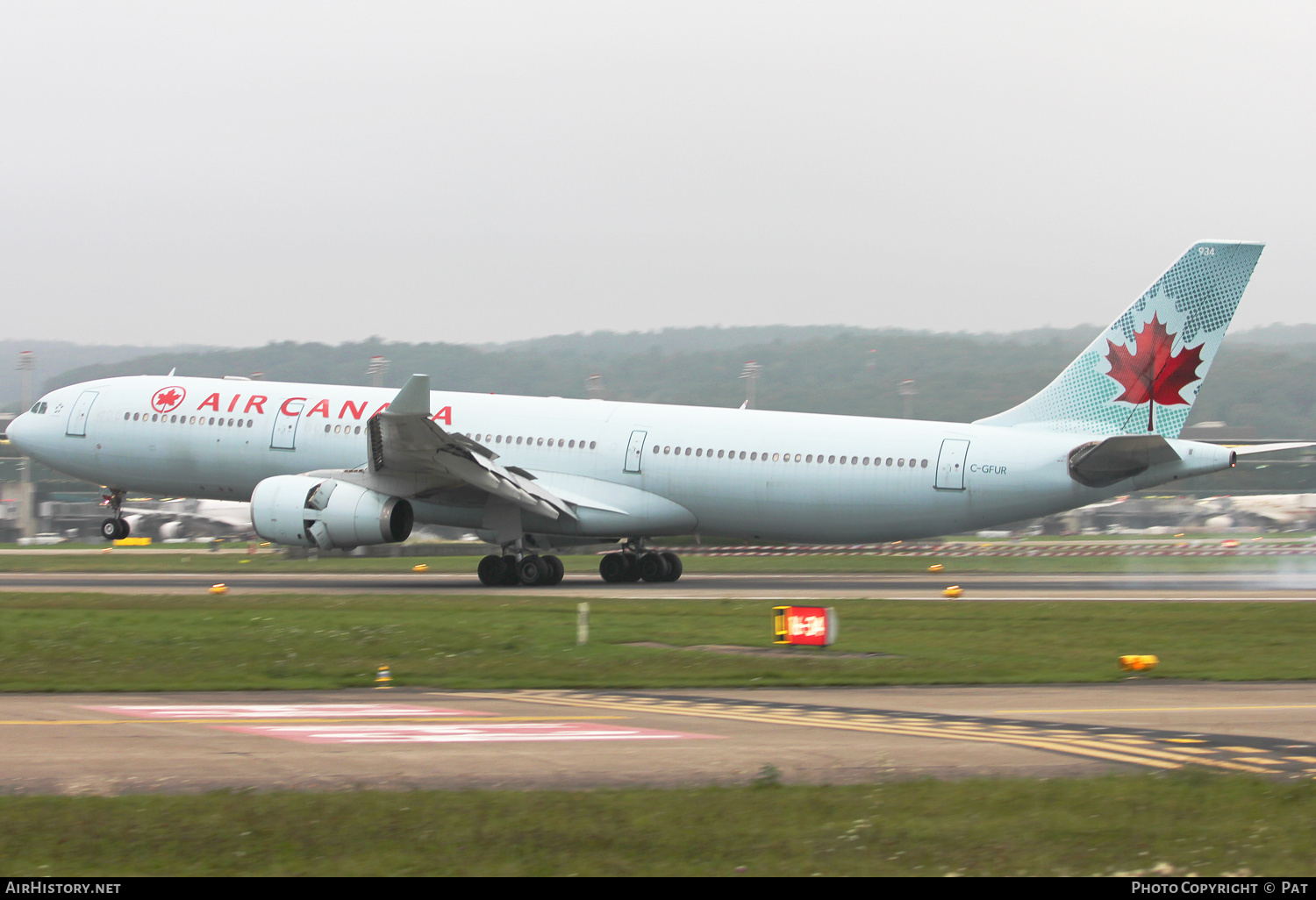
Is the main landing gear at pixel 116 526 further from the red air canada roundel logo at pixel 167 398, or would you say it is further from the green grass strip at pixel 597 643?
the green grass strip at pixel 597 643

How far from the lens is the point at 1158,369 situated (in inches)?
1238

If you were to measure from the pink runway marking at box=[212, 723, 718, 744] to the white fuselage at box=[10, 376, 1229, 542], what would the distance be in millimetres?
19493

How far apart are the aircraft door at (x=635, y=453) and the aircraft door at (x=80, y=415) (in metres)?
15.9

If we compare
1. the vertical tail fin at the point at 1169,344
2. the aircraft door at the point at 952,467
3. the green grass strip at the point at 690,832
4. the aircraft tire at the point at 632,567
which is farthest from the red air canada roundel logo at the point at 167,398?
the green grass strip at the point at 690,832

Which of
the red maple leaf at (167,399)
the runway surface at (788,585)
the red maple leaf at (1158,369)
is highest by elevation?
the red maple leaf at (1158,369)

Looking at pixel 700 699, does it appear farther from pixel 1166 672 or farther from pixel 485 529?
pixel 485 529

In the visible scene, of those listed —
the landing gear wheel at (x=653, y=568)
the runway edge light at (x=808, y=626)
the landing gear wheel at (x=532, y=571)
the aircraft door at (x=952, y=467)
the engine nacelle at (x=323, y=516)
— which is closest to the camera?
the runway edge light at (x=808, y=626)

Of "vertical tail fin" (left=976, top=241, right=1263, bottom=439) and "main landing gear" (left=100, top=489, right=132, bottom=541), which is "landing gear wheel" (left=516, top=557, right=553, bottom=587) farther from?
"vertical tail fin" (left=976, top=241, right=1263, bottom=439)

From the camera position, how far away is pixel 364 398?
35.3m

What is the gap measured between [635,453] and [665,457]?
810 millimetres

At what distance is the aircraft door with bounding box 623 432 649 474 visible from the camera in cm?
3388

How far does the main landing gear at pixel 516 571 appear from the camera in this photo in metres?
33.3

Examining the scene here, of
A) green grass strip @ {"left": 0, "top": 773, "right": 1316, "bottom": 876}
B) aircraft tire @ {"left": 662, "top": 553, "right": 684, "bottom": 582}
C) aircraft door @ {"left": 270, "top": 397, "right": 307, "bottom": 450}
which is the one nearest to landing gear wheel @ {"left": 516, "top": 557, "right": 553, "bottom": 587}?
aircraft tire @ {"left": 662, "top": 553, "right": 684, "bottom": 582}

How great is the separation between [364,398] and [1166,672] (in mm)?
23131
